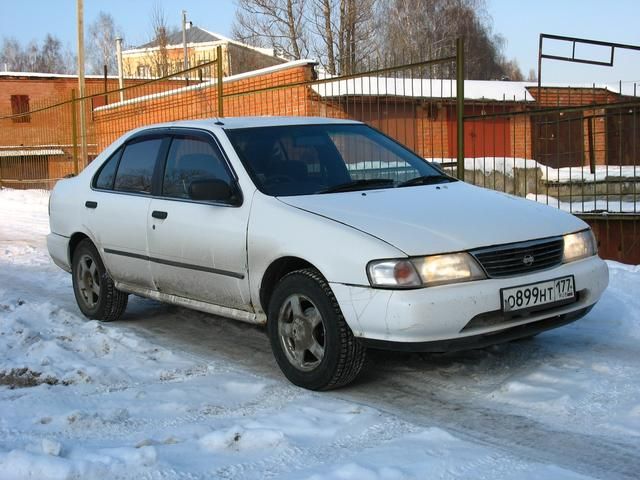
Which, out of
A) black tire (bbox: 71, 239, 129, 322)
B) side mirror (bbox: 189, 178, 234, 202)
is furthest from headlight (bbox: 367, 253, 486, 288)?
black tire (bbox: 71, 239, 129, 322)

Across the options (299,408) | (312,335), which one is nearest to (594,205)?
(312,335)

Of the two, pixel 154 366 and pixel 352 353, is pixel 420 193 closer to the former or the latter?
pixel 352 353

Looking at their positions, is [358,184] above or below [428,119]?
below

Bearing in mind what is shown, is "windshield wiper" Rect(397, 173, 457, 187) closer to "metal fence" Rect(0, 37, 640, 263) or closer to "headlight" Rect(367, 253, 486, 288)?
"headlight" Rect(367, 253, 486, 288)

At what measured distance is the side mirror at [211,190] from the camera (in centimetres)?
493

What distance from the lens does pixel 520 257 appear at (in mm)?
4258

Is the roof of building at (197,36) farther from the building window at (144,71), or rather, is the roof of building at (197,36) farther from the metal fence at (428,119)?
the metal fence at (428,119)

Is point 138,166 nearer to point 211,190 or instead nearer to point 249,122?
point 249,122

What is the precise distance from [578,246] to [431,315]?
1226mm

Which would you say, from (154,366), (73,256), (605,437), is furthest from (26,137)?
(605,437)

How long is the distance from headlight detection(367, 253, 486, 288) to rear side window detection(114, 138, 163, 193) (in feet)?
7.87

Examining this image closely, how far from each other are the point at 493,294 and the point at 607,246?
18.6 ft

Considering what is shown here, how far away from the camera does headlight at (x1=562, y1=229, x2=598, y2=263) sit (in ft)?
15.0

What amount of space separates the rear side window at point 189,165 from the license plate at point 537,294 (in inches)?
78.4
